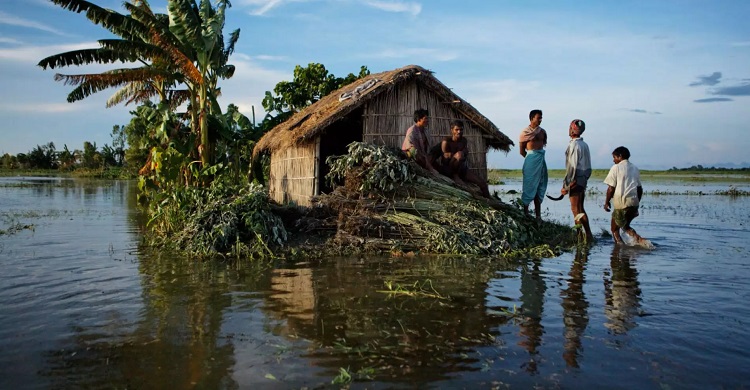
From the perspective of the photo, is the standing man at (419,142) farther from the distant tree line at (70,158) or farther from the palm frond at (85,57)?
the distant tree line at (70,158)

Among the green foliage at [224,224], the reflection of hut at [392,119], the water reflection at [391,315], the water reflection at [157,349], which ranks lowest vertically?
the water reflection at [157,349]

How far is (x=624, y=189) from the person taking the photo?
28.0ft

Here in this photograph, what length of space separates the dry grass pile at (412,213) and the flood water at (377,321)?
44 cm

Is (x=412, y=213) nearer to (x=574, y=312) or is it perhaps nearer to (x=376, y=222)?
(x=376, y=222)

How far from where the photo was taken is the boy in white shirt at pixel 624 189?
27.8ft

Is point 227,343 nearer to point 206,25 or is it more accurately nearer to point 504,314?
point 504,314

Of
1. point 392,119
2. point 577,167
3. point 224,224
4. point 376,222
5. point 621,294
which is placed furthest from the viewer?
point 392,119

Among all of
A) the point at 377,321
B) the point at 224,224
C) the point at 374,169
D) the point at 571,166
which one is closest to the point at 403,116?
the point at 374,169

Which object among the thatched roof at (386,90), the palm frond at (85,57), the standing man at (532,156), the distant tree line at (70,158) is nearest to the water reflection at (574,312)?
the standing man at (532,156)

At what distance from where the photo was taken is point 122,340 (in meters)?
4.23

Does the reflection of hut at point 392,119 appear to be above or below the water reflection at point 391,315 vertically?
above

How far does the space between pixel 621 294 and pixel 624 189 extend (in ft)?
10.8

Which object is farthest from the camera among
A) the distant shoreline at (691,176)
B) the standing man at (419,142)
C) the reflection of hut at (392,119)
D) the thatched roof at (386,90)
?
the distant shoreline at (691,176)

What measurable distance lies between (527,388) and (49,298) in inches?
188
